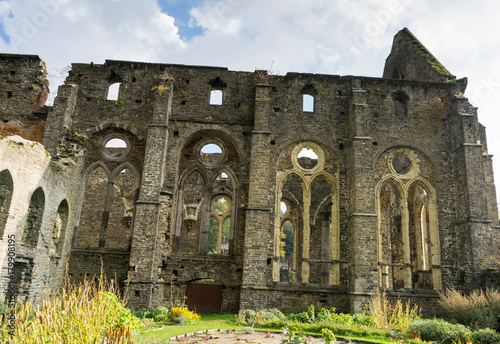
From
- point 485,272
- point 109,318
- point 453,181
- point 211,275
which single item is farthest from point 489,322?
point 109,318

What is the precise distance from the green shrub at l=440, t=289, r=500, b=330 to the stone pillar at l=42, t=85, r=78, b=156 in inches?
564

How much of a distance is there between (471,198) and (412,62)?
7.39 meters

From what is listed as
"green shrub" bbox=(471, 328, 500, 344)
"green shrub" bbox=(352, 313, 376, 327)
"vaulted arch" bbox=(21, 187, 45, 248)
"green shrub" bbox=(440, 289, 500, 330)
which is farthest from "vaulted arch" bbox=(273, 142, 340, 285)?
"vaulted arch" bbox=(21, 187, 45, 248)

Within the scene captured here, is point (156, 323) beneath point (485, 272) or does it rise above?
beneath

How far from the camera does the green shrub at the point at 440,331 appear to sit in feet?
30.0

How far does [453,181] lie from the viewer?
15.4 m

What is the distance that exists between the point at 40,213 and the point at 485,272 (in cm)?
1470

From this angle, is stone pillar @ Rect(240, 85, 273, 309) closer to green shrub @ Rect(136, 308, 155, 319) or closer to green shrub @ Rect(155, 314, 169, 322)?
green shrub @ Rect(155, 314, 169, 322)

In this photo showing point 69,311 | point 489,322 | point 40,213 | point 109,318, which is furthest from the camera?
point 40,213

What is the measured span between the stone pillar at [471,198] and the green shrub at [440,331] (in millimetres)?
4845

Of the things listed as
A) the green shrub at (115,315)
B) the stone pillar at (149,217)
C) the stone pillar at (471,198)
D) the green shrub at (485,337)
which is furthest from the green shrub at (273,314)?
the stone pillar at (471,198)

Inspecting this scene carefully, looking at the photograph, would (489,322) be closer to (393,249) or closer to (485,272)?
(485,272)

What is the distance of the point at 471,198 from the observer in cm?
1445

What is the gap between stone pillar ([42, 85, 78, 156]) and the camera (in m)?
14.5
